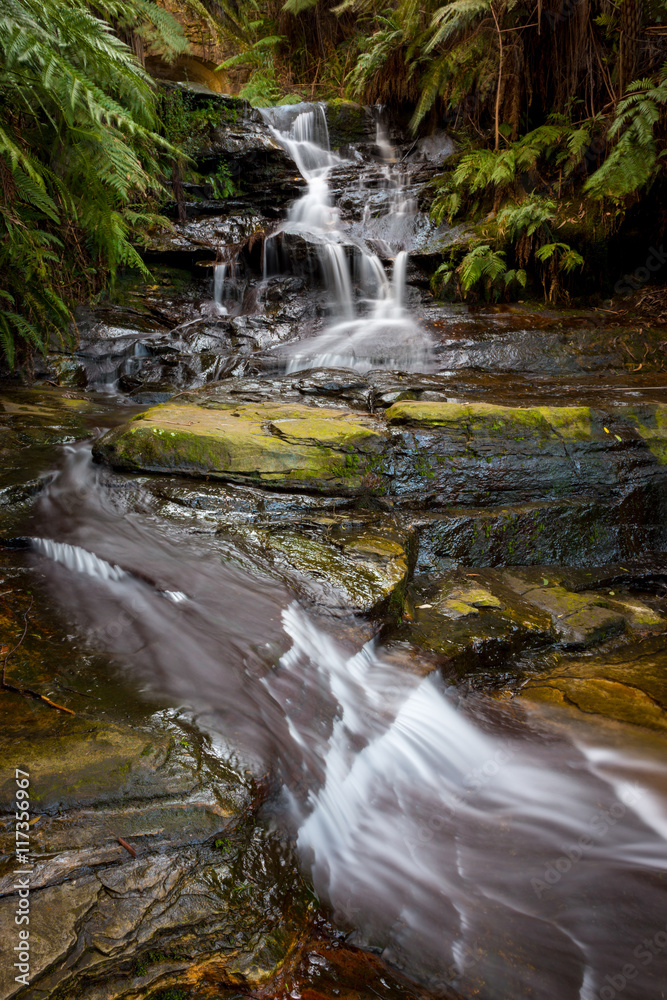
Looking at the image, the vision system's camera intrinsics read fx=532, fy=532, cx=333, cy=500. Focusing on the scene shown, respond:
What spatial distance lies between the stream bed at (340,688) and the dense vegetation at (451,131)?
1646 mm

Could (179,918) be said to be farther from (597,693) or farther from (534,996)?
(597,693)

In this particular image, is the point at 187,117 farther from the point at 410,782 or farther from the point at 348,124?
the point at 410,782

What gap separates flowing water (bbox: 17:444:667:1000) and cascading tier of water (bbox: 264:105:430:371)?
4608 mm

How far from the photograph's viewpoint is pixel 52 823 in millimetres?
1434

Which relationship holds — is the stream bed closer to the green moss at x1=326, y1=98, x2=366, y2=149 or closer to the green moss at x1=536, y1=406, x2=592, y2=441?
the green moss at x1=536, y1=406, x2=592, y2=441

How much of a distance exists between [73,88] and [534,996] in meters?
4.47

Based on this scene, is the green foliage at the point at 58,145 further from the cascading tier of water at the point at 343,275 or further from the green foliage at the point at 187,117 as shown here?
the green foliage at the point at 187,117

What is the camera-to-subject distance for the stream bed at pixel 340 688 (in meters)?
1.49

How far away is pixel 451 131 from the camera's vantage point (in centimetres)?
1039

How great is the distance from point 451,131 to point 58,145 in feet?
29.5

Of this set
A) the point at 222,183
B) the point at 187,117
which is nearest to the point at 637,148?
the point at 222,183

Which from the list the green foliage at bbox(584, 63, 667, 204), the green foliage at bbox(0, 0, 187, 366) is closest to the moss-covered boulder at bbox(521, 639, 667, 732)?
the green foliage at bbox(0, 0, 187, 366)

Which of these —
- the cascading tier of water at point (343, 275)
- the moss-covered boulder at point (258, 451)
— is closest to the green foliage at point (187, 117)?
the cascading tier of water at point (343, 275)

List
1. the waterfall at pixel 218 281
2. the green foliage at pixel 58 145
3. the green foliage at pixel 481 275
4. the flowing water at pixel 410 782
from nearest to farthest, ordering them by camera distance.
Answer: the flowing water at pixel 410 782
the green foliage at pixel 58 145
the green foliage at pixel 481 275
the waterfall at pixel 218 281
